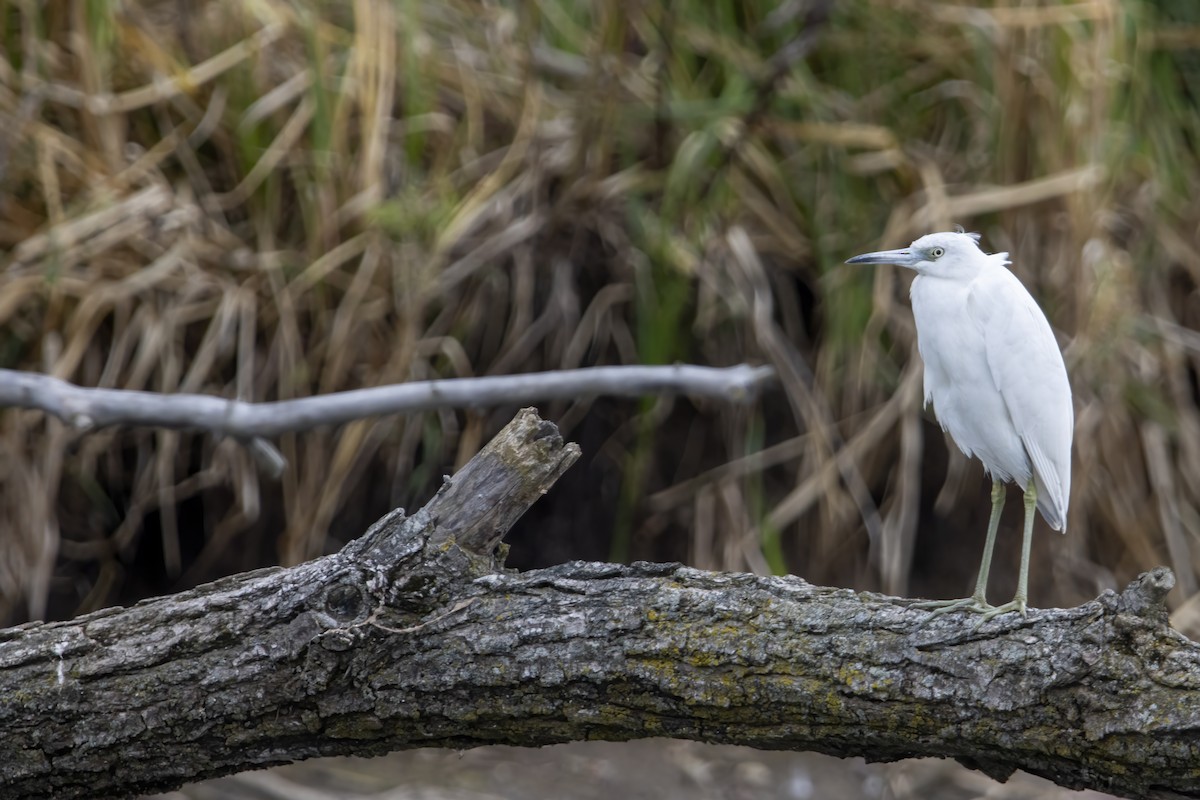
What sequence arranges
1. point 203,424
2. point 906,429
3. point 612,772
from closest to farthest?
point 203,424, point 906,429, point 612,772

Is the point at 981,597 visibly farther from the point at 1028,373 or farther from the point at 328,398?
the point at 328,398

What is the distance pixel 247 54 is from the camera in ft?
9.68

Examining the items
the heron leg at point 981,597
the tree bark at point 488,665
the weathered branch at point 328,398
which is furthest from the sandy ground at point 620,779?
Answer: the tree bark at point 488,665

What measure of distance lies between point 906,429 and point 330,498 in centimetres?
126

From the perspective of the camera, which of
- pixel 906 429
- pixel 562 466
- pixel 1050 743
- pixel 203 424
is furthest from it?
pixel 906 429

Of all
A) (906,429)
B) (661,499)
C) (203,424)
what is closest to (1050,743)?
(203,424)

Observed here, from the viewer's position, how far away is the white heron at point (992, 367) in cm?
173

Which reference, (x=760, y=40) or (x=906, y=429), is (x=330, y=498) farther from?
(x=760, y=40)

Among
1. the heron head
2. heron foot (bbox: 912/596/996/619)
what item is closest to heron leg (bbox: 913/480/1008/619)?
heron foot (bbox: 912/596/996/619)

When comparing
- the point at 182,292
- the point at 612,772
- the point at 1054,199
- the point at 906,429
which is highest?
the point at 1054,199

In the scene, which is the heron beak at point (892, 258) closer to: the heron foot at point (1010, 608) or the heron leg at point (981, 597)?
the heron leg at point (981, 597)

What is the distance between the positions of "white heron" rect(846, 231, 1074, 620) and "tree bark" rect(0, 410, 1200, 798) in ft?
1.52

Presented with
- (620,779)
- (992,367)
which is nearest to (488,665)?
(992,367)

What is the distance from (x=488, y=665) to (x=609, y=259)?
184 cm
